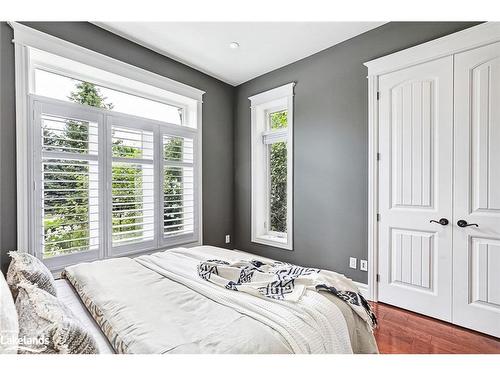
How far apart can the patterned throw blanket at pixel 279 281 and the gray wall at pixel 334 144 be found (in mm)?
1332

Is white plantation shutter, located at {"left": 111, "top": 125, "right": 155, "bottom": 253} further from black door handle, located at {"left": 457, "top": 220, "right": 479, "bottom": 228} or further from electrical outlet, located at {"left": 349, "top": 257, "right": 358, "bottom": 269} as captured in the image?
black door handle, located at {"left": 457, "top": 220, "right": 479, "bottom": 228}

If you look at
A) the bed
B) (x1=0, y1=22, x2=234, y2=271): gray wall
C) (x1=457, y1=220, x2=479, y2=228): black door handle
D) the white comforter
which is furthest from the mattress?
(x1=457, y1=220, x2=479, y2=228): black door handle

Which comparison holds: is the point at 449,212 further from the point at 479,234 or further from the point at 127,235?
the point at 127,235

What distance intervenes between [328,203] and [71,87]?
114 inches

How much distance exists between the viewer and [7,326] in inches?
33.1

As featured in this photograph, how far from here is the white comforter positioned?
1065mm

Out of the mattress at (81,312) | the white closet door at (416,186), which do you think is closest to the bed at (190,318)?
the mattress at (81,312)

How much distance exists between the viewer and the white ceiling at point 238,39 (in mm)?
2541

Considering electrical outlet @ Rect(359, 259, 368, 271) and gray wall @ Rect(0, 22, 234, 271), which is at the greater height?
gray wall @ Rect(0, 22, 234, 271)

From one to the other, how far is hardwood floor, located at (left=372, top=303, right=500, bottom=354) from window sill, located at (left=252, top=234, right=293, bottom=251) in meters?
1.30

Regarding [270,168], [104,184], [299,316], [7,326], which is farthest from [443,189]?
[104,184]

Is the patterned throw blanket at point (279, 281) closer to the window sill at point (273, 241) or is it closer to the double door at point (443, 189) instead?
the double door at point (443, 189)

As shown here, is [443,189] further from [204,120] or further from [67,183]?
[67,183]

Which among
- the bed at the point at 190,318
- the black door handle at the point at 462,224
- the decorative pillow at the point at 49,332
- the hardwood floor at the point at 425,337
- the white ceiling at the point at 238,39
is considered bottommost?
the hardwood floor at the point at 425,337
